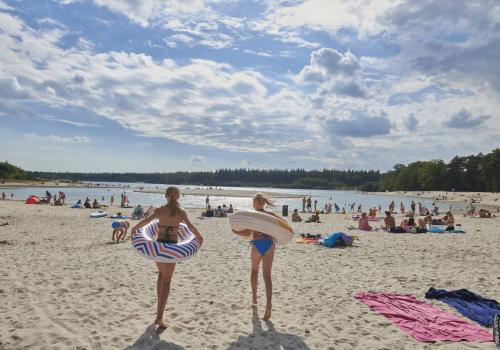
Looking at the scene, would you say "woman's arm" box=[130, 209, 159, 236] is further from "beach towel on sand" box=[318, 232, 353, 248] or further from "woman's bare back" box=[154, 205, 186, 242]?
"beach towel on sand" box=[318, 232, 353, 248]

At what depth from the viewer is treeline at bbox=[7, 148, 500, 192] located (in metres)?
85.1

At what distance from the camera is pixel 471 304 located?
561cm

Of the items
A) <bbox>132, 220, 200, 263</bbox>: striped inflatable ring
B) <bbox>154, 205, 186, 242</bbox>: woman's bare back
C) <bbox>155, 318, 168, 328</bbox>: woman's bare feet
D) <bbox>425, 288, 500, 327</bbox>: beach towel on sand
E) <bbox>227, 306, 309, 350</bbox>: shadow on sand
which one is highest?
<bbox>154, 205, 186, 242</bbox>: woman's bare back

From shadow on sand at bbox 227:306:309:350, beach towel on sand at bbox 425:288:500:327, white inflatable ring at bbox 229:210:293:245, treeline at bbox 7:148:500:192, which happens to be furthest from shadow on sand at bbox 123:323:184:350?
treeline at bbox 7:148:500:192

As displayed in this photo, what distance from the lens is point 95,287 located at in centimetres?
633

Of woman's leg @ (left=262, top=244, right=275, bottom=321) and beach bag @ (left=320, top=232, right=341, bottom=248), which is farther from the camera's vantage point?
beach bag @ (left=320, top=232, right=341, bottom=248)

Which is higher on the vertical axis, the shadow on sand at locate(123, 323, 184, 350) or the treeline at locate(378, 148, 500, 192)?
the treeline at locate(378, 148, 500, 192)

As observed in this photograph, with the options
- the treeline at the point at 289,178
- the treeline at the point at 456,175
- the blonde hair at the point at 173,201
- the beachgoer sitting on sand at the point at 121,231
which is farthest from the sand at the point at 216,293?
the treeline at the point at 289,178

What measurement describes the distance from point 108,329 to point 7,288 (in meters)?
2.65

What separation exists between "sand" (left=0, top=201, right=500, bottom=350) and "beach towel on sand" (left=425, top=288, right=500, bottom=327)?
193 millimetres

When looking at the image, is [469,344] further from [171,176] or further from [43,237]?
[171,176]

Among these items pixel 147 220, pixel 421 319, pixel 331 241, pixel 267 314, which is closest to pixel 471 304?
pixel 421 319

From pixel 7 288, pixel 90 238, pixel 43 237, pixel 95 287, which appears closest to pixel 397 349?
pixel 95 287

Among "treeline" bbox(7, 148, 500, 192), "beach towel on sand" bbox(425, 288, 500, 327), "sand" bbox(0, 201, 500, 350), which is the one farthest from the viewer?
"treeline" bbox(7, 148, 500, 192)
